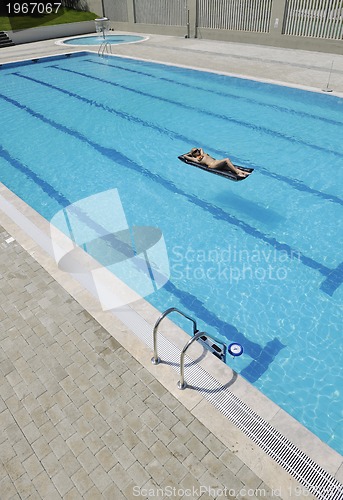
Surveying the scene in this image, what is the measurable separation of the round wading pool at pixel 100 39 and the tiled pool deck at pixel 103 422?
932 inches

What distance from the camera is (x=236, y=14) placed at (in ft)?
68.6

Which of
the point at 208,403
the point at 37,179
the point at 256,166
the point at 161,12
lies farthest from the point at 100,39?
the point at 208,403

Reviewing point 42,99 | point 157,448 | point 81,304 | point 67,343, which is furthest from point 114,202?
point 42,99

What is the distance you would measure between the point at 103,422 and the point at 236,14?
915 inches

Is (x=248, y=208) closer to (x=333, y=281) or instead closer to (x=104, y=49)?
(x=333, y=281)

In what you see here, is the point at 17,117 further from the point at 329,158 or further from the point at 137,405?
the point at 137,405

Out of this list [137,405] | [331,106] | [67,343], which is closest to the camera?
[137,405]

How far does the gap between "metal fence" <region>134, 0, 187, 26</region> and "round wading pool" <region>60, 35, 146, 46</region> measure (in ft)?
5.22

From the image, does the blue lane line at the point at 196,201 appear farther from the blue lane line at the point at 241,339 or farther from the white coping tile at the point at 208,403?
the white coping tile at the point at 208,403

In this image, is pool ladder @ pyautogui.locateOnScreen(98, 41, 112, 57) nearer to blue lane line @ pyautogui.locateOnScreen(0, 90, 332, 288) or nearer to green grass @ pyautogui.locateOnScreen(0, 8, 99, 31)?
green grass @ pyautogui.locateOnScreen(0, 8, 99, 31)

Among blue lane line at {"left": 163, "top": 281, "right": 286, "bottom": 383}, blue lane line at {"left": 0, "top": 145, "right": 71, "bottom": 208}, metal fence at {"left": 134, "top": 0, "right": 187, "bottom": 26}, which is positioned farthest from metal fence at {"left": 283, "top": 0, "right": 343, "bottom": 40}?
blue lane line at {"left": 163, "top": 281, "right": 286, "bottom": 383}

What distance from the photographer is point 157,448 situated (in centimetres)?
352

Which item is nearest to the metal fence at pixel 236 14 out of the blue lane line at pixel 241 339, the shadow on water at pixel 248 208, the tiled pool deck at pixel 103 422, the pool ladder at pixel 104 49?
the pool ladder at pixel 104 49

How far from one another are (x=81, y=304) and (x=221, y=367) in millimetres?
2075
